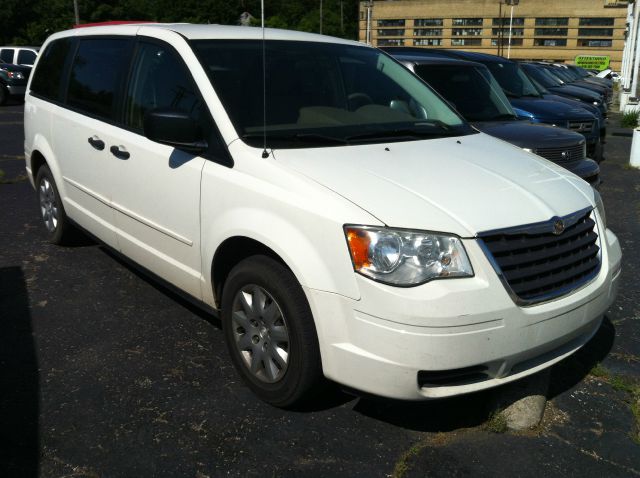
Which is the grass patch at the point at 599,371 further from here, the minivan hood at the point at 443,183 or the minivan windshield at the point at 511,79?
the minivan windshield at the point at 511,79

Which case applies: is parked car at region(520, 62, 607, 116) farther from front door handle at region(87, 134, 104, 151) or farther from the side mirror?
the side mirror

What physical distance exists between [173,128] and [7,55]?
22866 mm

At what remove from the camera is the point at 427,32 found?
297 feet

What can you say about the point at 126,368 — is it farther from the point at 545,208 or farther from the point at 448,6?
the point at 448,6

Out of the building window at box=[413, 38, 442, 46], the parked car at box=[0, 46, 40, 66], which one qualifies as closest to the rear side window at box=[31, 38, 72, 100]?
the parked car at box=[0, 46, 40, 66]

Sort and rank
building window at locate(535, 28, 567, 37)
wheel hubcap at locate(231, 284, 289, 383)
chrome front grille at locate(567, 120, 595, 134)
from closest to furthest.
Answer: wheel hubcap at locate(231, 284, 289, 383) < chrome front grille at locate(567, 120, 595, 134) < building window at locate(535, 28, 567, 37)

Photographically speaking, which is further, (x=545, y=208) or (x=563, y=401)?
(x=563, y=401)

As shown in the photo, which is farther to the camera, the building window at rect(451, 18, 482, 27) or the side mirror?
the building window at rect(451, 18, 482, 27)

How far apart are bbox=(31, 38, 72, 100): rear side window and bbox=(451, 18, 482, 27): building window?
90.3 meters

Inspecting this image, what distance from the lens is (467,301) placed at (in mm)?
2586

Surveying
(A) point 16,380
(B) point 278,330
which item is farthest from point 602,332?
(A) point 16,380

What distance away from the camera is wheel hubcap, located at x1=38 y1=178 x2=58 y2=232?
5.55m

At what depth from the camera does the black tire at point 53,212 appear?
5.43 meters

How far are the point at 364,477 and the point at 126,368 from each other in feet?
5.18
